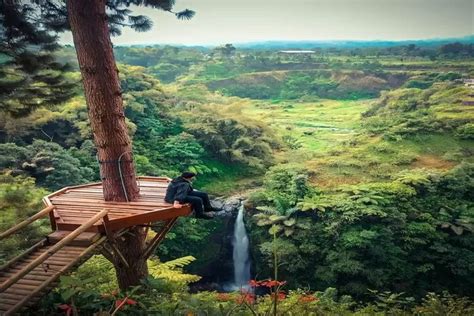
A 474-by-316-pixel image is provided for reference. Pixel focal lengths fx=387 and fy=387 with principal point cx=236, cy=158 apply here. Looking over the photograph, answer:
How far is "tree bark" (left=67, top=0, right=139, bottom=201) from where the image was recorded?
5.27m

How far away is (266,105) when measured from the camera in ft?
124

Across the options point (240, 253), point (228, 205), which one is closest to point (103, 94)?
point (240, 253)

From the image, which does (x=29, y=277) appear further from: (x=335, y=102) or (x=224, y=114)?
(x=335, y=102)

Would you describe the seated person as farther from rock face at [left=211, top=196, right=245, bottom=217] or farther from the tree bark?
rock face at [left=211, top=196, right=245, bottom=217]

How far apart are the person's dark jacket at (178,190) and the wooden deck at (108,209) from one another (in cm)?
11

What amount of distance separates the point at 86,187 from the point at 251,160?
14059mm

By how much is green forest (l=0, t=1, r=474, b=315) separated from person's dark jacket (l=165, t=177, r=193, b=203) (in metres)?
1.31

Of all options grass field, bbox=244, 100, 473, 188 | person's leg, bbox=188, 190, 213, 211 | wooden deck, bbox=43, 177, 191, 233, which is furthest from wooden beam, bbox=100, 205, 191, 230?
grass field, bbox=244, 100, 473, 188

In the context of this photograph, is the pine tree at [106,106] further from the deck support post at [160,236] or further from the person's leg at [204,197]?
the person's leg at [204,197]

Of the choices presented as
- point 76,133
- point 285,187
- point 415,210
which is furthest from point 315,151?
point 76,133

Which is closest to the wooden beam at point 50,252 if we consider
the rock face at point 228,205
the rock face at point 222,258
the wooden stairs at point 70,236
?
the wooden stairs at point 70,236

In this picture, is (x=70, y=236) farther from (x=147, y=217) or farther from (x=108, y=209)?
(x=108, y=209)

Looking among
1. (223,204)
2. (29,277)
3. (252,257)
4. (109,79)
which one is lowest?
(252,257)

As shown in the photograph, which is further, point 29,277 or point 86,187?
point 86,187
